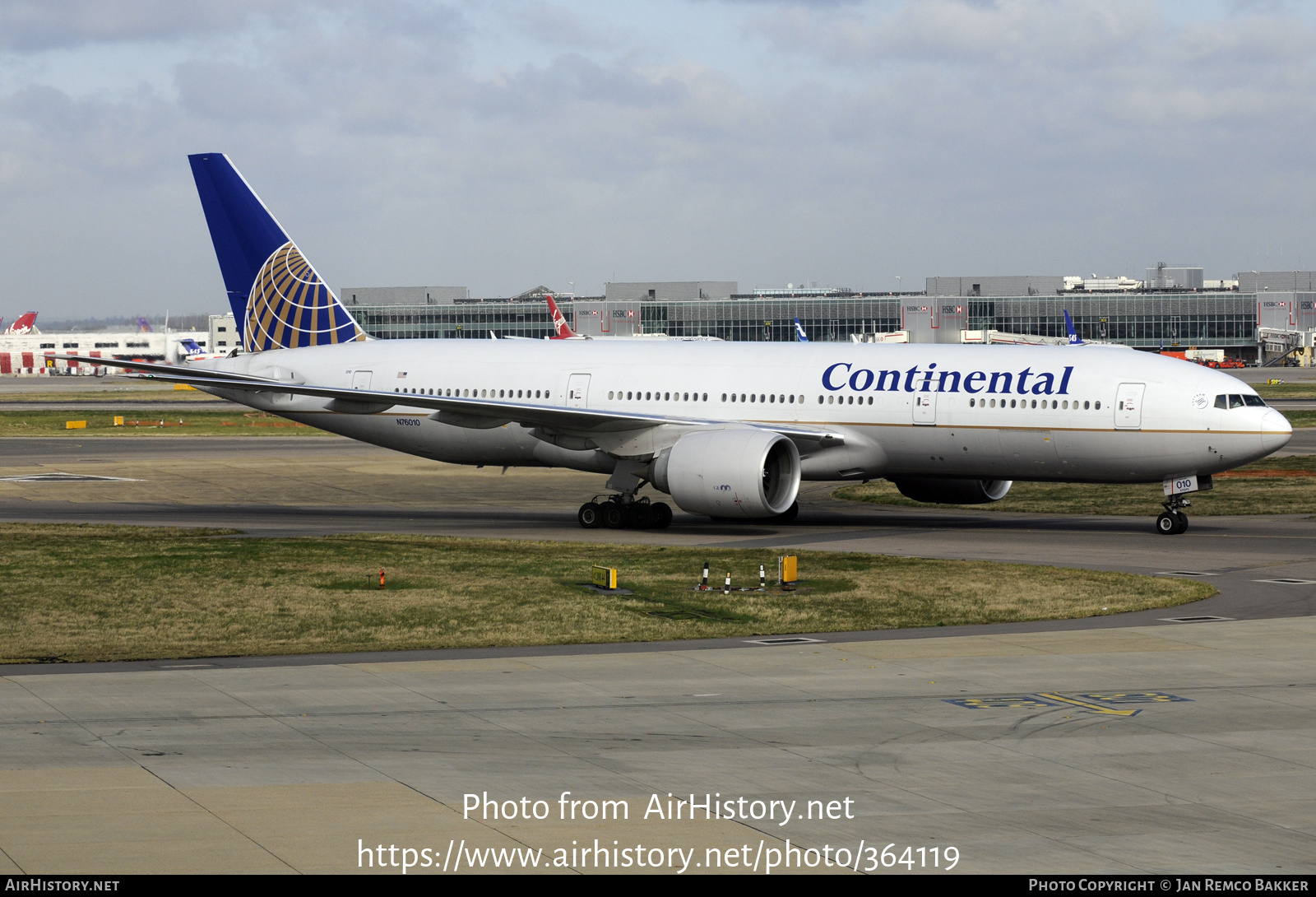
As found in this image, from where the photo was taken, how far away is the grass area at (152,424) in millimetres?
72625

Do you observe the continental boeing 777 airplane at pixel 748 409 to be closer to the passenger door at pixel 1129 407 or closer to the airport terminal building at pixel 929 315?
the passenger door at pixel 1129 407

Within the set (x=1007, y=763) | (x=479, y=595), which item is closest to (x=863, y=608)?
(x=479, y=595)

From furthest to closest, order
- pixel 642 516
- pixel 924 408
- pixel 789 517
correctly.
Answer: pixel 789 517 → pixel 642 516 → pixel 924 408

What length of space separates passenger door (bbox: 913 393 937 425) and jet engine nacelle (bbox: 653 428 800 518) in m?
2.90

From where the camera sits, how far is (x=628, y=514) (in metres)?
36.2

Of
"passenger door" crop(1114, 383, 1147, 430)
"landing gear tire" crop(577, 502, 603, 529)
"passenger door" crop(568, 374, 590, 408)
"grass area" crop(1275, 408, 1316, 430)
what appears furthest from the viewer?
"grass area" crop(1275, 408, 1316, 430)

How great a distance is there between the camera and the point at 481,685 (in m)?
17.8

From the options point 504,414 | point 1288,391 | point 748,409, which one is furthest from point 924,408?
point 1288,391

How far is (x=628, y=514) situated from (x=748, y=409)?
3.88m

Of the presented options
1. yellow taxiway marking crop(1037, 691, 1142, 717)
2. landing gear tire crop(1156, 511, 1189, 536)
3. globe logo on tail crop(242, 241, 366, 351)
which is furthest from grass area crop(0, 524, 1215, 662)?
globe logo on tail crop(242, 241, 366, 351)

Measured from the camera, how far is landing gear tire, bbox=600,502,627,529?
36188 millimetres

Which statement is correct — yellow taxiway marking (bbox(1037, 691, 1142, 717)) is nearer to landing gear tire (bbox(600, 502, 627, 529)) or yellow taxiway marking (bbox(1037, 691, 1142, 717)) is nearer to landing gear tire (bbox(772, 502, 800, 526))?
landing gear tire (bbox(600, 502, 627, 529))

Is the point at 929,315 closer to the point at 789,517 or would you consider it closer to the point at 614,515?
the point at 789,517

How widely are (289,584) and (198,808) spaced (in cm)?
1416
